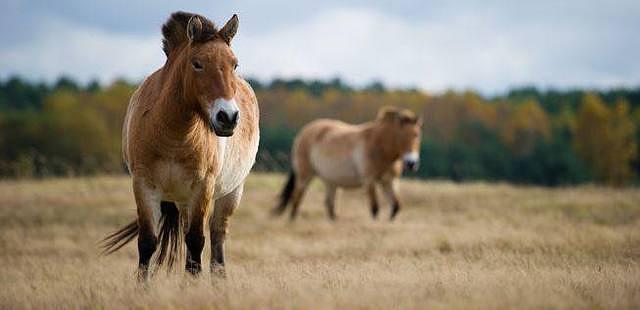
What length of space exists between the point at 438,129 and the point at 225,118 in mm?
61030

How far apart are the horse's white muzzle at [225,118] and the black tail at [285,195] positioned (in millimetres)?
9345

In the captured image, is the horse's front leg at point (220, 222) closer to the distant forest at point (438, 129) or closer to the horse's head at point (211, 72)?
the horse's head at point (211, 72)

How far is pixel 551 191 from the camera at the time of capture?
17359 mm

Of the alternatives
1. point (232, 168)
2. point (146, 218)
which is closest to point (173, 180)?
point (146, 218)

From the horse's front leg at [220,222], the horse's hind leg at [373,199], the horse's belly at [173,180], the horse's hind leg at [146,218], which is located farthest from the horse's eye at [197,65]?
the horse's hind leg at [373,199]

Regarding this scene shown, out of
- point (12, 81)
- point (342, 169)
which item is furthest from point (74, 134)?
point (342, 169)

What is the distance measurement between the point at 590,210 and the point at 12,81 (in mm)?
67927

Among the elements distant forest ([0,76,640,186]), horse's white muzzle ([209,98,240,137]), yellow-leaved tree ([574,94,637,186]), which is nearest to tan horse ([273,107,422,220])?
horse's white muzzle ([209,98,240,137])

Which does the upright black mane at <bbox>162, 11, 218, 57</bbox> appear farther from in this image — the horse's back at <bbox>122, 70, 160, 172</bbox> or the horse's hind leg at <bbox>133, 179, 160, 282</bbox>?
the horse's hind leg at <bbox>133, 179, 160, 282</bbox>

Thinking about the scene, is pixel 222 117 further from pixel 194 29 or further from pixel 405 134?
pixel 405 134

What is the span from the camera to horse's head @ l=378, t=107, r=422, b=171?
43.6ft

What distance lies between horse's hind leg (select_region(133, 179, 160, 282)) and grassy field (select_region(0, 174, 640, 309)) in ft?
0.89

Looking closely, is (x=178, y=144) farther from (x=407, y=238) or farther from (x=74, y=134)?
(x=74, y=134)

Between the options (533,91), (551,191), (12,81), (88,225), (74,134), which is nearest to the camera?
(88,225)
